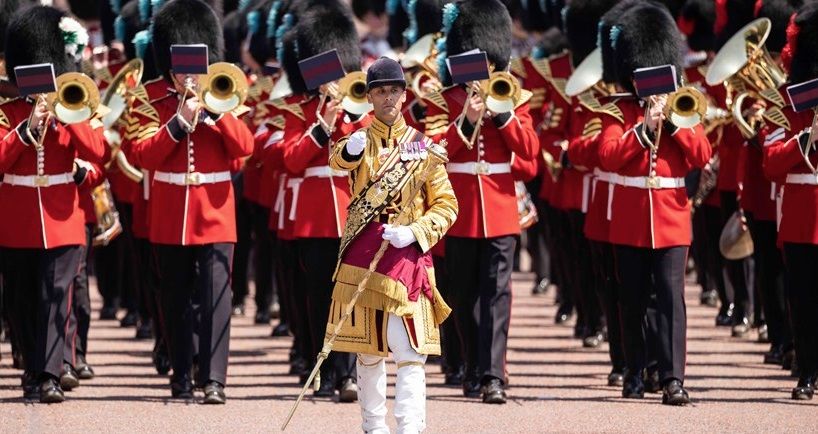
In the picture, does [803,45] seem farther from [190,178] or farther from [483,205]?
[190,178]

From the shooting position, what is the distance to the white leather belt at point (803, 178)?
8.62m

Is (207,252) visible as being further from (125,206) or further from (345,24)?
(125,206)

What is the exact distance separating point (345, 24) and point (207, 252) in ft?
4.17

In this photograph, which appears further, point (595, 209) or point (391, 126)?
point (595, 209)

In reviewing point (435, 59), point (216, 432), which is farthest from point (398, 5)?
point (216, 432)

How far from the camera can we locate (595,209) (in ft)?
29.9

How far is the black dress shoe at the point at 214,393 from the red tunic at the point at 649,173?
1.74 m

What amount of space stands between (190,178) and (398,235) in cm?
181

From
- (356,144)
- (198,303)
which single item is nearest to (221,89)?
(198,303)

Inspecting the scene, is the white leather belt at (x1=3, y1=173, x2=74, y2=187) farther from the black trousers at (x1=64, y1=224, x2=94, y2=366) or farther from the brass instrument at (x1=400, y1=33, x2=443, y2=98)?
the brass instrument at (x1=400, y1=33, x2=443, y2=98)

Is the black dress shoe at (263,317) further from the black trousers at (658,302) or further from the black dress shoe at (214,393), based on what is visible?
the black trousers at (658,302)

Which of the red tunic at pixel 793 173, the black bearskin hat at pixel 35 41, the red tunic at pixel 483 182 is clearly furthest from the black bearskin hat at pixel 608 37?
the black bearskin hat at pixel 35 41

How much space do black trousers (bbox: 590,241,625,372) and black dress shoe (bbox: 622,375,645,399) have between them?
26cm

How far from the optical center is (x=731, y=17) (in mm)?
10531
